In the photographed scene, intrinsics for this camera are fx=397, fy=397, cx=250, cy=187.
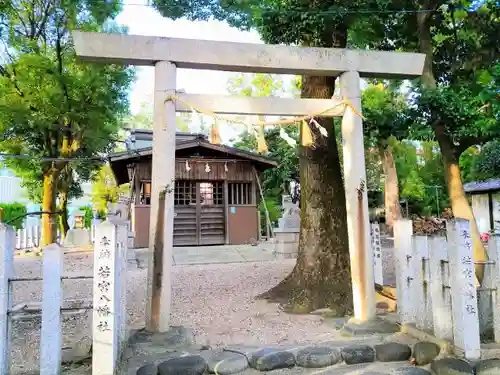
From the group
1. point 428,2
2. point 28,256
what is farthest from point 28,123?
point 428,2

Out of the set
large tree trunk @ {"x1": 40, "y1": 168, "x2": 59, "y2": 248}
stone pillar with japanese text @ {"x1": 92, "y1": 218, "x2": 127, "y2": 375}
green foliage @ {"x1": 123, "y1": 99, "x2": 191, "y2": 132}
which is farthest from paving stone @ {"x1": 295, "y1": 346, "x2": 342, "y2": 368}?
green foliage @ {"x1": 123, "y1": 99, "x2": 191, "y2": 132}

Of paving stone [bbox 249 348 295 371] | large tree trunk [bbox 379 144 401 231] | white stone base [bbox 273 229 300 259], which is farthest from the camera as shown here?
large tree trunk [bbox 379 144 401 231]

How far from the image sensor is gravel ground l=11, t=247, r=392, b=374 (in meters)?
4.65

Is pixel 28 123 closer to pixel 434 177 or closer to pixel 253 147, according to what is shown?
pixel 253 147

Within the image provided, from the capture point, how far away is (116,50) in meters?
4.47

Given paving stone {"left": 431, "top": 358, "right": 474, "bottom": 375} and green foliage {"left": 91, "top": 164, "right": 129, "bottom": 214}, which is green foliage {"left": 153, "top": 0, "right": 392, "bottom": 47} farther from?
green foliage {"left": 91, "top": 164, "right": 129, "bottom": 214}

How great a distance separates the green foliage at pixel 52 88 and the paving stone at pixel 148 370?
10308 millimetres

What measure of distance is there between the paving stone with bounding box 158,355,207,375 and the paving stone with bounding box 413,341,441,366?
2031 mm

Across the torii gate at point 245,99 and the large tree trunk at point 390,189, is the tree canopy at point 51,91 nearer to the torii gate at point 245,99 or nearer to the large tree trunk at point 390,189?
the torii gate at point 245,99

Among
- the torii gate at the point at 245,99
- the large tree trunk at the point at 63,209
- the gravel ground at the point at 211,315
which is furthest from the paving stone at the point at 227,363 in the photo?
the large tree trunk at the point at 63,209

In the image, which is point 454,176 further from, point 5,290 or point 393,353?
point 5,290

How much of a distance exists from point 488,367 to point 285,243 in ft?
29.6

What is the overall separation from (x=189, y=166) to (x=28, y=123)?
19.0 ft

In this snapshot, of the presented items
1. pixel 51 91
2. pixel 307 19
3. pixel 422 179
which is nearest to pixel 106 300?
pixel 307 19
